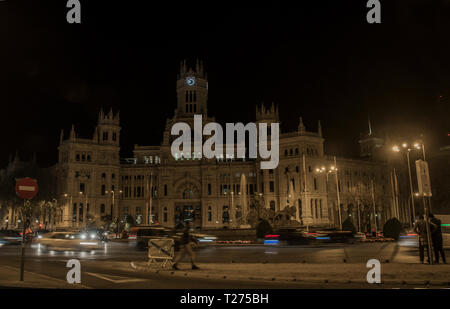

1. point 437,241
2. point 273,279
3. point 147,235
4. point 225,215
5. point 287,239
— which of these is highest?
point 225,215

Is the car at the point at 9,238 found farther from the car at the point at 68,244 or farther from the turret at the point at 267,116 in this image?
the turret at the point at 267,116

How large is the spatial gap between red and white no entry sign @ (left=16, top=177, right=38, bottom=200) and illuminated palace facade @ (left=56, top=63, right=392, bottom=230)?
247 ft

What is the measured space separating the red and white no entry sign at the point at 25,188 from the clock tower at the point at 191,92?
327 feet

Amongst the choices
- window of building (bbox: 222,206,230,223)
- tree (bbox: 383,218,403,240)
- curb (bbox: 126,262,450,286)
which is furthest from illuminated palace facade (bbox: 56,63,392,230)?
curb (bbox: 126,262,450,286)

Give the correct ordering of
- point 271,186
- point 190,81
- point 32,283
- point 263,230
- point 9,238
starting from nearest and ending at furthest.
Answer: point 32,283 < point 9,238 < point 263,230 < point 271,186 < point 190,81

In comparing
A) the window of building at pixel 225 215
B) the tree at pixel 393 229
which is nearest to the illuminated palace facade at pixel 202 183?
the window of building at pixel 225 215

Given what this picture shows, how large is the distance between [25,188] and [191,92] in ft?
347

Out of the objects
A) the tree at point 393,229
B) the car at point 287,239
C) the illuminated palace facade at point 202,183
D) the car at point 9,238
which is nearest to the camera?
the car at point 287,239

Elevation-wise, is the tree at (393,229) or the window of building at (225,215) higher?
the window of building at (225,215)

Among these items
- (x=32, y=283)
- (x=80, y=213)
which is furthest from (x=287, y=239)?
(x=80, y=213)

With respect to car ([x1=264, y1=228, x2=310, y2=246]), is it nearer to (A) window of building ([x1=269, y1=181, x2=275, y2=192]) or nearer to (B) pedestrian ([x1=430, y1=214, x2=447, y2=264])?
(B) pedestrian ([x1=430, y1=214, x2=447, y2=264])

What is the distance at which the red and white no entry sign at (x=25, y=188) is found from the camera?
534 inches

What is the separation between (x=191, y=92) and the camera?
117750 millimetres

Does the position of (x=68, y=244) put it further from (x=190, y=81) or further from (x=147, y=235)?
(x=190, y=81)
